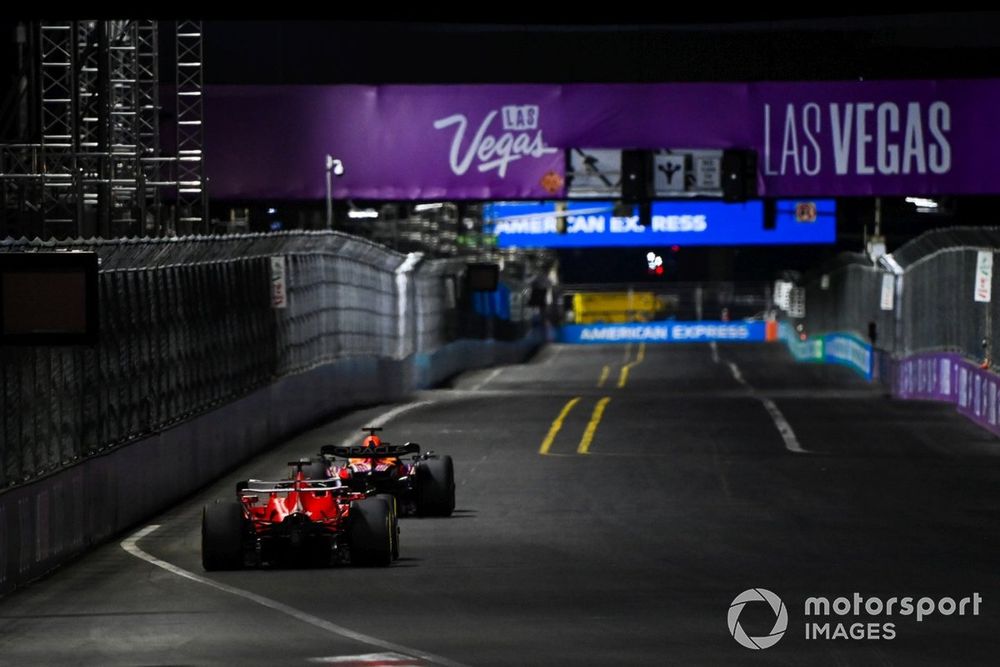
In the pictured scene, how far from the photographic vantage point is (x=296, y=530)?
17.1m

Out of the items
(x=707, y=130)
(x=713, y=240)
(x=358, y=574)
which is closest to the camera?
(x=358, y=574)

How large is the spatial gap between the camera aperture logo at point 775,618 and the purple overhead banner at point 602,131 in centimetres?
3346

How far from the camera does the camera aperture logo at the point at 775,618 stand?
13.3m

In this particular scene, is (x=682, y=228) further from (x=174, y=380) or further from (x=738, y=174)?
(x=174, y=380)

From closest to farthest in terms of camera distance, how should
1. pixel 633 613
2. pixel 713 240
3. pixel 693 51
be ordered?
1. pixel 633 613
2. pixel 693 51
3. pixel 713 240

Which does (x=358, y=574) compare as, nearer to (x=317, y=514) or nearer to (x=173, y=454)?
(x=317, y=514)

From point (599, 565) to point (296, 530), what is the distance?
2.52 metres

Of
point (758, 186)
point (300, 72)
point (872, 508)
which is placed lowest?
point (872, 508)

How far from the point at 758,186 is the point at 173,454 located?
27432 millimetres

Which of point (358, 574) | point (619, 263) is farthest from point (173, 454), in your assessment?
point (619, 263)

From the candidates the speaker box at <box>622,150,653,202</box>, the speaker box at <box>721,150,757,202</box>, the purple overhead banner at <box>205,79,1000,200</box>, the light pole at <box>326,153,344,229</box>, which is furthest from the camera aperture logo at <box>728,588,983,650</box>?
the purple overhead banner at <box>205,79,1000,200</box>

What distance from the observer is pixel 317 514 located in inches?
679

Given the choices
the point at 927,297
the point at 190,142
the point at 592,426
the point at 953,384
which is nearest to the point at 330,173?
the point at 190,142

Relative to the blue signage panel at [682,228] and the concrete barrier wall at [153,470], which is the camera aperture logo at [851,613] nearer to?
the concrete barrier wall at [153,470]
